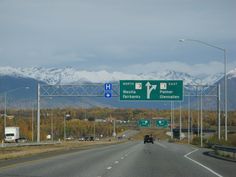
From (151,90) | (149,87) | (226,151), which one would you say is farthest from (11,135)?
(226,151)

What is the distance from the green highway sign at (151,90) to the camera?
73688 mm

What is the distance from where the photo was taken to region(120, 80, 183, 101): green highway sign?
7369 centimetres

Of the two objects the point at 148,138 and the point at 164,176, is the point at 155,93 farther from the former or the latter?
the point at 164,176

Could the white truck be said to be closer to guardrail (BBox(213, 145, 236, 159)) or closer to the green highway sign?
the green highway sign

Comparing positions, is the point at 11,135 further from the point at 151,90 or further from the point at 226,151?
the point at 226,151

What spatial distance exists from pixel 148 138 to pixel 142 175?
8660 cm

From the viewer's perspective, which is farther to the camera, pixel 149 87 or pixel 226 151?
pixel 149 87

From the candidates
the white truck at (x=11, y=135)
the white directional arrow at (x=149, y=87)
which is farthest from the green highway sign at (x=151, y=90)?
the white truck at (x=11, y=135)

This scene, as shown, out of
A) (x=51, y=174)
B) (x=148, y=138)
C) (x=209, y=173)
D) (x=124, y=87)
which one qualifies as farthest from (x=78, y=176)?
(x=148, y=138)

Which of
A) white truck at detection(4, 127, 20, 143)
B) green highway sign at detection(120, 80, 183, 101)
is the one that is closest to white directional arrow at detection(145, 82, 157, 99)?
green highway sign at detection(120, 80, 183, 101)

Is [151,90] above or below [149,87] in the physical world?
below

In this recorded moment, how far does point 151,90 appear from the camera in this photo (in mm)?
73688

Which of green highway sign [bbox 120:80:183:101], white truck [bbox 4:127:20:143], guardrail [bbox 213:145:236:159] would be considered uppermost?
green highway sign [bbox 120:80:183:101]

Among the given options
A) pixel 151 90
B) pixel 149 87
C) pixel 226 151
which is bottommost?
pixel 226 151
